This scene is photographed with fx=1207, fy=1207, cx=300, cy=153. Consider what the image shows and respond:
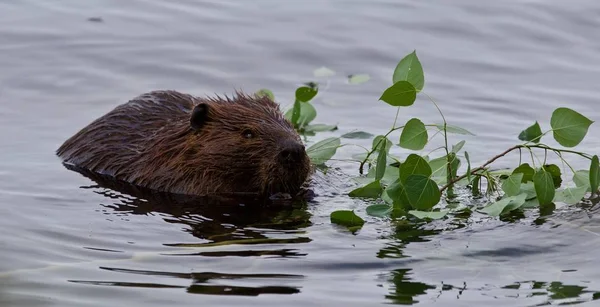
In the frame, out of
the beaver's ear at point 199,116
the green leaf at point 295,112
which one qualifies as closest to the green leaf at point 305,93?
the green leaf at point 295,112

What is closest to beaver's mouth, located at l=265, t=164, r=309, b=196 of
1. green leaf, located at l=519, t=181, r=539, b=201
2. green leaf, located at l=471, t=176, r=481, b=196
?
green leaf, located at l=471, t=176, r=481, b=196

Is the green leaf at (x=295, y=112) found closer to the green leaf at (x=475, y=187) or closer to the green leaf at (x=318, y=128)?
the green leaf at (x=318, y=128)

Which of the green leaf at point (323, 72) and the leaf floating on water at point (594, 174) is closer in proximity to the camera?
the leaf floating on water at point (594, 174)

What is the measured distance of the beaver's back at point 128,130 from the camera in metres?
6.35

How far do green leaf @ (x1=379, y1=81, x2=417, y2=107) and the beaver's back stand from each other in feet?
4.37

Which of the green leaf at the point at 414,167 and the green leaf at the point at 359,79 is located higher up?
the green leaf at the point at 359,79

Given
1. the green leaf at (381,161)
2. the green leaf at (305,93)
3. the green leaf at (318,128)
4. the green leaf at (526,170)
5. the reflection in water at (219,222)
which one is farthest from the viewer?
the green leaf at (318,128)

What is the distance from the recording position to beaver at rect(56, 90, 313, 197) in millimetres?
5891

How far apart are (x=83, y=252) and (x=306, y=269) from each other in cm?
94

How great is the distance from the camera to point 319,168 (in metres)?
6.52

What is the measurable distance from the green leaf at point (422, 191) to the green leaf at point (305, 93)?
1862 mm

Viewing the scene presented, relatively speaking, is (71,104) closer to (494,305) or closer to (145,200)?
(145,200)

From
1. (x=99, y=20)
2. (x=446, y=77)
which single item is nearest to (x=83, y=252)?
(x=446, y=77)

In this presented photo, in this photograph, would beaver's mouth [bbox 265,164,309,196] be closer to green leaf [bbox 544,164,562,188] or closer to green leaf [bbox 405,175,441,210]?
green leaf [bbox 405,175,441,210]
